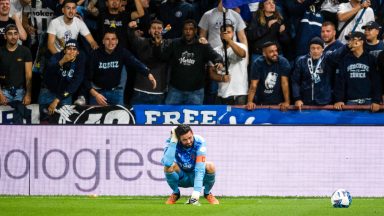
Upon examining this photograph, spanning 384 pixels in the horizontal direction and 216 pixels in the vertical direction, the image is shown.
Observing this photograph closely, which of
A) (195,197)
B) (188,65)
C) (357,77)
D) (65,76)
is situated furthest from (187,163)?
(65,76)

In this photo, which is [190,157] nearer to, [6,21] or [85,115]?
[85,115]

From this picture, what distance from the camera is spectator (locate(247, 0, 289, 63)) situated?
67.2 feet

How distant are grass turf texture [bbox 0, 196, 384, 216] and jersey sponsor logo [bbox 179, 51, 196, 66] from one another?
3.25 meters

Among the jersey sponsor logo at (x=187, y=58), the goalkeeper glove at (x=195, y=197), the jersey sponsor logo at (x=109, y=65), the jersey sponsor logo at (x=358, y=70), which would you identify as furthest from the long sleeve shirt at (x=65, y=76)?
the jersey sponsor logo at (x=358, y=70)

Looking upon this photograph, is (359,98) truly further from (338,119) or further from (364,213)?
(364,213)

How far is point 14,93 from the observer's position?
66.3 feet

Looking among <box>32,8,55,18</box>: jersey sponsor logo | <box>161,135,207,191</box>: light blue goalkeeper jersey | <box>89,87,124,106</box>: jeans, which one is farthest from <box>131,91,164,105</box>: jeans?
<box>161,135,207,191</box>: light blue goalkeeper jersey

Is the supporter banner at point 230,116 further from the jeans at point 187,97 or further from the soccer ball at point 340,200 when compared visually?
the soccer ball at point 340,200

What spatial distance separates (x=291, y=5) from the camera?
2089 centimetres

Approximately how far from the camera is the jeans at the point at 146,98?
2036 cm

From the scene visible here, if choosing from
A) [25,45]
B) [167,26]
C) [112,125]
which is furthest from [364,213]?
[25,45]

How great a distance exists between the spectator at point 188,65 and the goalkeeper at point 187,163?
155 inches

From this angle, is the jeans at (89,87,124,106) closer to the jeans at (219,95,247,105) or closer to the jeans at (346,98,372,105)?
the jeans at (219,95,247,105)

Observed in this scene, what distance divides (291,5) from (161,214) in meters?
8.77
